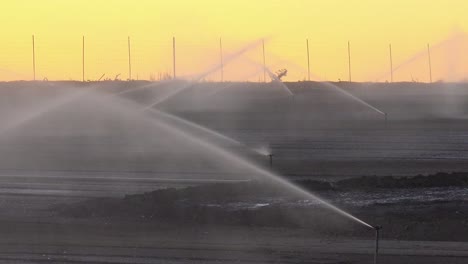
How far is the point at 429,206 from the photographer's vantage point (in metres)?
20.2

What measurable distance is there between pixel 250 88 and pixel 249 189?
62.5 metres

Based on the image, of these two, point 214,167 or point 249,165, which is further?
point 249,165

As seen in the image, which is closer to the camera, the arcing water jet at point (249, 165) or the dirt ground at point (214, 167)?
the dirt ground at point (214, 167)

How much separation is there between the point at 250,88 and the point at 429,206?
213 ft

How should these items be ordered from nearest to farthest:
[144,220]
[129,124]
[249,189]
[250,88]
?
1. [144,220]
2. [249,189]
3. [129,124]
4. [250,88]

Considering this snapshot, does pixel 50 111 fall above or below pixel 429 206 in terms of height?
above

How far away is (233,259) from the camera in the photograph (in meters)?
15.3

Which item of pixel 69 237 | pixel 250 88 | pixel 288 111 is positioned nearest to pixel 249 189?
pixel 69 237

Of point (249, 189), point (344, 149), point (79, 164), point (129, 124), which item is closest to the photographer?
point (249, 189)

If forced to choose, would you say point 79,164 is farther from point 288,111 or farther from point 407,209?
point 288,111

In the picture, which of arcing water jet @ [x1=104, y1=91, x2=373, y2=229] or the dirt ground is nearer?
the dirt ground

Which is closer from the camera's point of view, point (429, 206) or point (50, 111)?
point (429, 206)

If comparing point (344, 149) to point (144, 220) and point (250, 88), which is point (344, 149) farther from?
point (250, 88)

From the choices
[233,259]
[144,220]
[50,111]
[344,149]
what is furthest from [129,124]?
[233,259]
